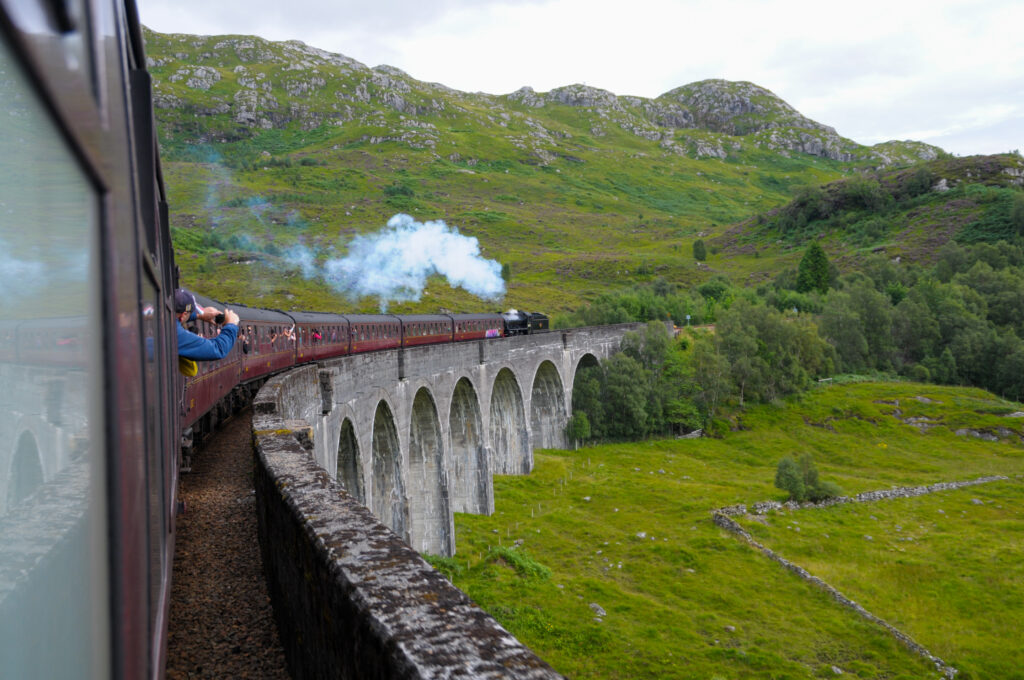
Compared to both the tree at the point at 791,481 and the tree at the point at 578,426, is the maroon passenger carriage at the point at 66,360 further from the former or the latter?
the tree at the point at 578,426

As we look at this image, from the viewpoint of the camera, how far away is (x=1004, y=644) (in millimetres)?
17156

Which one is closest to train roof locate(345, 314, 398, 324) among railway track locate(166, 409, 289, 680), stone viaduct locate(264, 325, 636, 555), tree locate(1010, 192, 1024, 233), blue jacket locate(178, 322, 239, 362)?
stone viaduct locate(264, 325, 636, 555)

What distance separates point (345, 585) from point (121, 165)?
1883 millimetres

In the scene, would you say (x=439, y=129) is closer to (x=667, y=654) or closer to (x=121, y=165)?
(x=667, y=654)

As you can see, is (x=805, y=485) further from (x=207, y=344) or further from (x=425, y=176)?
(x=425, y=176)

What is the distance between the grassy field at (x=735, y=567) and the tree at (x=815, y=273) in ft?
111

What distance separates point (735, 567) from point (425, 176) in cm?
11992

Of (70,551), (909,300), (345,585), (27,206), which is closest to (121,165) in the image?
(27,206)

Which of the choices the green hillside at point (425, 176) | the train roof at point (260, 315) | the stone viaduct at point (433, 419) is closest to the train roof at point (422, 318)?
the stone viaduct at point (433, 419)

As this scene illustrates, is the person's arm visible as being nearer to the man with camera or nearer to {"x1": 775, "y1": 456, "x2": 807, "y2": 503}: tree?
the man with camera

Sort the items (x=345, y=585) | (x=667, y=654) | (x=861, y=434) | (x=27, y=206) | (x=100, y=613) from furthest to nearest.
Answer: (x=861, y=434)
(x=667, y=654)
(x=345, y=585)
(x=100, y=613)
(x=27, y=206)

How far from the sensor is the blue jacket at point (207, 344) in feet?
13.5

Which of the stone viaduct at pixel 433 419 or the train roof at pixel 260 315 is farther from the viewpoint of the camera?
the train roof at pixel 260 315

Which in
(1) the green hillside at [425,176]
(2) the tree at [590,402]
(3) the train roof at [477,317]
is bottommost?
(2) the tree at [590,402]
